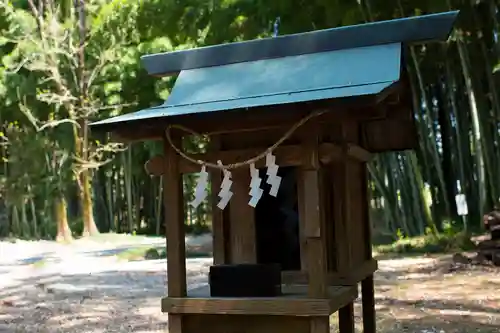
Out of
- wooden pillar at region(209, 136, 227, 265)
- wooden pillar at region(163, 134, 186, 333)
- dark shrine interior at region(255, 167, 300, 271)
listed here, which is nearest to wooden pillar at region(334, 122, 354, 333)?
dark shrine interior at region(255, 167, 300, 271)

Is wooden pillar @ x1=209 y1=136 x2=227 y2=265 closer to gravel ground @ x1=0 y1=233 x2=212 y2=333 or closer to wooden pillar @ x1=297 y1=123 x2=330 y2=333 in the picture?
wooden pillar @ x1=297 y1=123 x2=330 y2=333

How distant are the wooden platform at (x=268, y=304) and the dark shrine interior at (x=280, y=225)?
0.22 metres

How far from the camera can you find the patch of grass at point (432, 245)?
9.42 m

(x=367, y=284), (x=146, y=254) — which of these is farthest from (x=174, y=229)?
(x=146, y=254)

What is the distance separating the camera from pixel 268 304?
9.42ft

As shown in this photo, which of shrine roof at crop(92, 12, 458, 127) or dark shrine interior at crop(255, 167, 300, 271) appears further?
dark shrine interior at crop(255, 167, 300, 271)

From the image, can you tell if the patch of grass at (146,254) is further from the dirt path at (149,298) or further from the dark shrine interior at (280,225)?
the dark shrine interior at (280,225)

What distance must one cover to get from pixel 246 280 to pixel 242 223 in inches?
17.3

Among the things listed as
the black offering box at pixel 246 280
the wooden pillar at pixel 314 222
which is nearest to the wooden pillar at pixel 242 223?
the black offering box at pixel 246 280

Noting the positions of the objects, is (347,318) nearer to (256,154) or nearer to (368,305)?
(368,305)

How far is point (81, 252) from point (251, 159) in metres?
11.4

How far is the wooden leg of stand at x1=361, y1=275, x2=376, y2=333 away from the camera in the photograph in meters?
3.94

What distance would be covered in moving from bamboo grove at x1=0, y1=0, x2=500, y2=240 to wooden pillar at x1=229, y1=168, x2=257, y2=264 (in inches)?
195

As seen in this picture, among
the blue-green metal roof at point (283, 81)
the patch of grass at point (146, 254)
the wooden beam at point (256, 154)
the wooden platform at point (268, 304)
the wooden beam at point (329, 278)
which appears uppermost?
the blue-green metal roof at point (283, 81)
